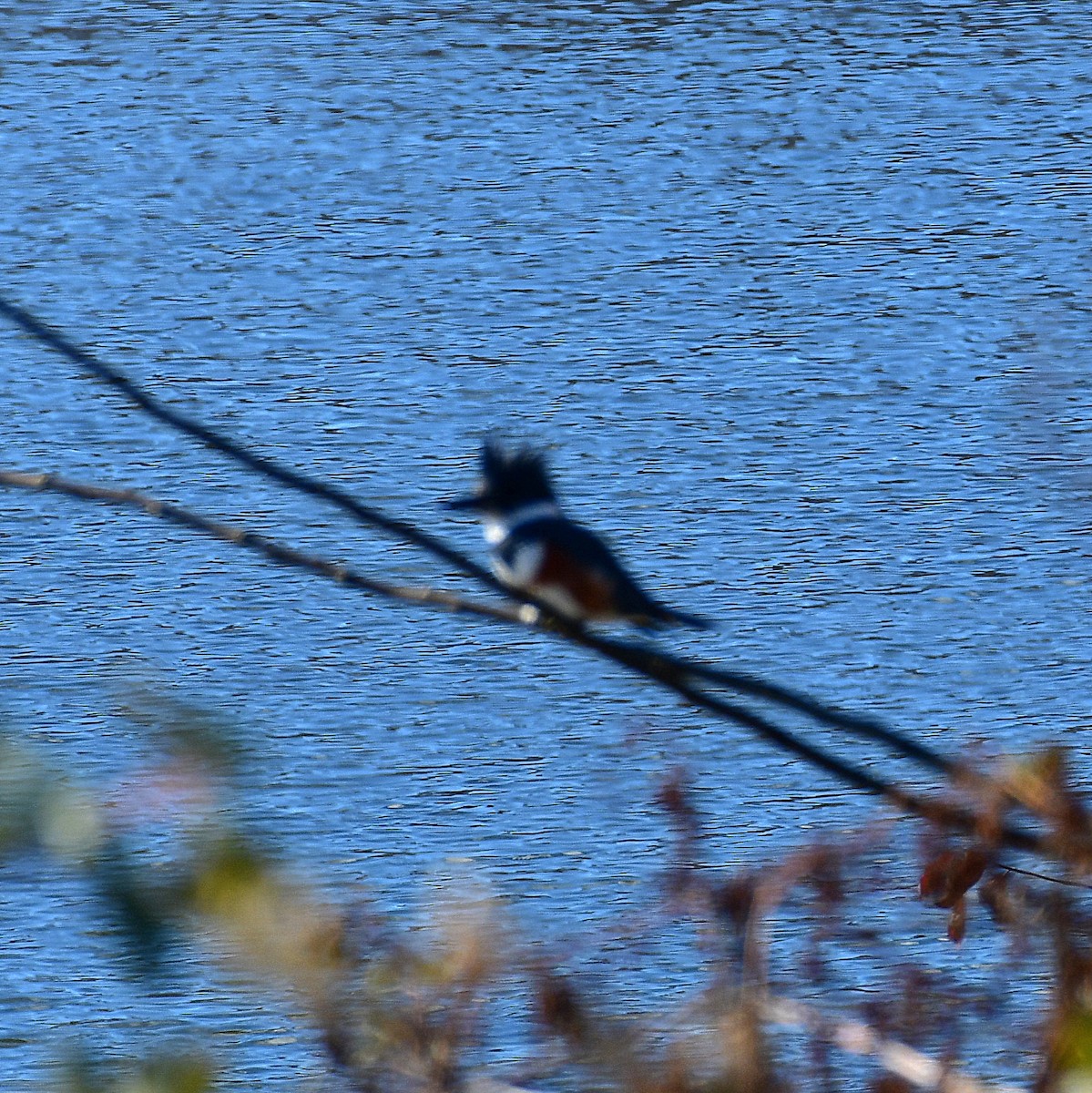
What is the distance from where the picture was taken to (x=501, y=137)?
10.4 meters

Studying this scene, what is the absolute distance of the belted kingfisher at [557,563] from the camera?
3014 mm

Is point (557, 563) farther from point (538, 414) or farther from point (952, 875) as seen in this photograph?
point (538, 414)

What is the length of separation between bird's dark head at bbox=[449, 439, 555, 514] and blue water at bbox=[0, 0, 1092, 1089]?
1.94 ft

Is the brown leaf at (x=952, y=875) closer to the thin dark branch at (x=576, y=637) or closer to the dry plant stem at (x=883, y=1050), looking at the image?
the dry plant stem at (x=883, y=1050)

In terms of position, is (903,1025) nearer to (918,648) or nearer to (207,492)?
(918,648)

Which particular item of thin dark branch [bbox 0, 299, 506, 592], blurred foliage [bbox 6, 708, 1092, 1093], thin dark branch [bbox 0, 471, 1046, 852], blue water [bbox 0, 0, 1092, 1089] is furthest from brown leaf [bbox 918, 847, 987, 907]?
thin dark branch [bbox 0, 299, 506, 592]

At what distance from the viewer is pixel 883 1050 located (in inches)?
66.7

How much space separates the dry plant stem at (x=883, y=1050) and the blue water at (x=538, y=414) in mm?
255

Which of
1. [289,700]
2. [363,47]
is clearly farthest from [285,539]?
[363,47]

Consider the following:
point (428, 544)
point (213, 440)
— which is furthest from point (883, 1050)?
point (213, 440)

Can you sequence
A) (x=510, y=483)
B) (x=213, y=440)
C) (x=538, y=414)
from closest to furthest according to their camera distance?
(x=213, y=440) → (x=510, y=483) → (x=538, y=414)

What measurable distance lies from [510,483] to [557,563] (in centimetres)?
27

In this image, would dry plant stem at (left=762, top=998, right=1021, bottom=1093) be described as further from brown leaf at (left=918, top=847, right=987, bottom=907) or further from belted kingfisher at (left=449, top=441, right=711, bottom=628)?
belted kingfisher at (left=449, top=441, right=711, bottom=628)

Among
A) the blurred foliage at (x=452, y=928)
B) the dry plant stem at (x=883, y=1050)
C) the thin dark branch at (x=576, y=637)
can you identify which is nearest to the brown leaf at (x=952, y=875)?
the blurred foliage at (x=452, y=928)
